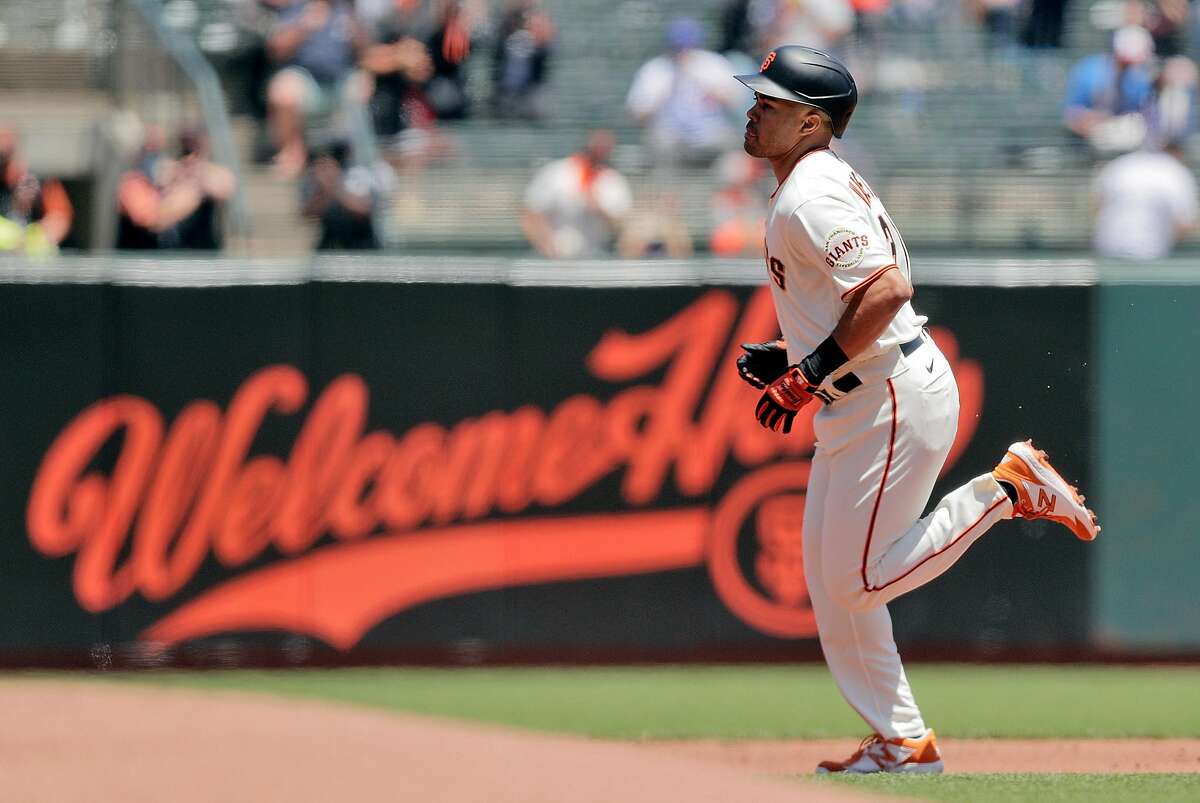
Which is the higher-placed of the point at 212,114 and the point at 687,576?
the point at 212,114

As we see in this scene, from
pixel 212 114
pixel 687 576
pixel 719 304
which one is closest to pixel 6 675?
pixel 687 576

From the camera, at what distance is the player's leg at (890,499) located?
5660 mm

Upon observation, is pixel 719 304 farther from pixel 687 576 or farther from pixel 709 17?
pixel 709 17

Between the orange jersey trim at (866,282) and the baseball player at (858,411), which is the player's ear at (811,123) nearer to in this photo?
the baseball player at (858,411)

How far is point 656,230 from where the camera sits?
10977mm

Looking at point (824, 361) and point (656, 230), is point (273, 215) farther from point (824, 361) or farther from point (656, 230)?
point (824, 361)

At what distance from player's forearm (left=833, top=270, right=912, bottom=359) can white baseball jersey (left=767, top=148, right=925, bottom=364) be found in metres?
0.04

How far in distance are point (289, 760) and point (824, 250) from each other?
214 centimetres

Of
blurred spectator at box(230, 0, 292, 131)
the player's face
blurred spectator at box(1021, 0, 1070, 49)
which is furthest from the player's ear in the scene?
blurred spectator at box(1021, 0, 1070, 49)

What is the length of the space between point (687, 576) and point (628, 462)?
60 cm

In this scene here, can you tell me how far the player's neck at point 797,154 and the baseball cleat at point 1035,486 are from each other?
1.10 metres

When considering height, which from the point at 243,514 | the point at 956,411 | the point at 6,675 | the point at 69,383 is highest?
the point at 956,411

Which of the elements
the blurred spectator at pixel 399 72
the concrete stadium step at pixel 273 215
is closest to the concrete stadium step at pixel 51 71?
the concrete stadium step at pixel 273 215

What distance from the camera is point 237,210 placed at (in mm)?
11477
